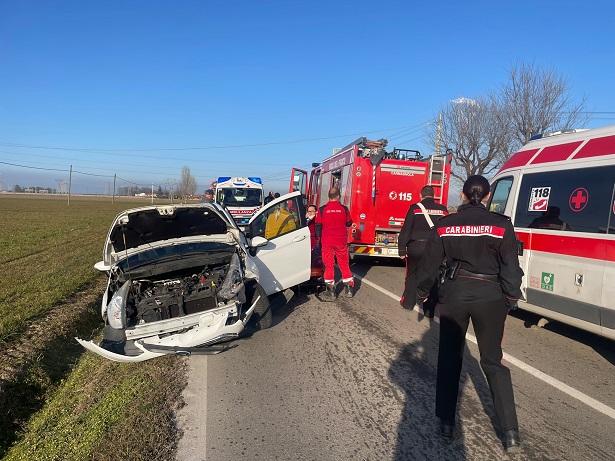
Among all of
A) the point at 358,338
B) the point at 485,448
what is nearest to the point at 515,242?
the point at 485,448

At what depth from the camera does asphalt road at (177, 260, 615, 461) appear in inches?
126

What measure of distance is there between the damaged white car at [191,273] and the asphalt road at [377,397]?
540mm

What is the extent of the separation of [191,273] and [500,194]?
4728mm

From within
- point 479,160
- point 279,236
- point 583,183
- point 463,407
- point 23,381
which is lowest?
point 23,381

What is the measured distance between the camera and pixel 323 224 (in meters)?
7.83

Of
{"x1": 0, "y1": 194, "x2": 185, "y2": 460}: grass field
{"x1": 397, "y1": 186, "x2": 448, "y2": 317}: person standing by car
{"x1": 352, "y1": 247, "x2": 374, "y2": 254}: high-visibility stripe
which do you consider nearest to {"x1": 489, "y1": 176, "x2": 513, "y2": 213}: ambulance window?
{"x1": 397, "y1": 186, "x2": 448, "y2": 317}: person standing by car

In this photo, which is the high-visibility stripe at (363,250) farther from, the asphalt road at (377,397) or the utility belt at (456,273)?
the utility belt at (456,273)

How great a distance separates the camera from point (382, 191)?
10.7 meters

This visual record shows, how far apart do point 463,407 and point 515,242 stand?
1601mm

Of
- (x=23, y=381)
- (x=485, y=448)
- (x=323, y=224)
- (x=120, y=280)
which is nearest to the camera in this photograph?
(x=485, y=448)

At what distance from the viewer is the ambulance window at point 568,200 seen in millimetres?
4773

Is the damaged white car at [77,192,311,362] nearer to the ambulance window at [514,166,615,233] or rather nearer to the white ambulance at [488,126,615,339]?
the white ambulance at [488,126,615,339]

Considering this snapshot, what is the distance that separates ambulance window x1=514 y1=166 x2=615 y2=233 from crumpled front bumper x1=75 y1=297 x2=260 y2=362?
4032mm

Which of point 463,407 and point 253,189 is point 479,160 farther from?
point 463,407
